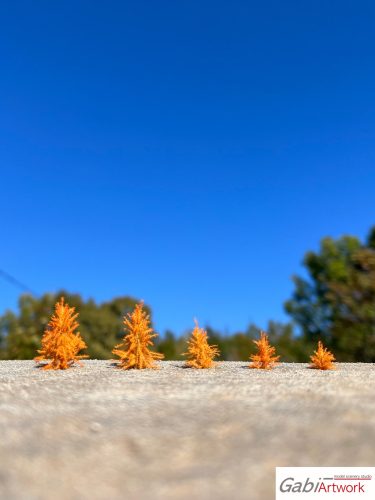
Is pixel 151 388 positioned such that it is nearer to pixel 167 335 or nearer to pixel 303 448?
pixel 303 448

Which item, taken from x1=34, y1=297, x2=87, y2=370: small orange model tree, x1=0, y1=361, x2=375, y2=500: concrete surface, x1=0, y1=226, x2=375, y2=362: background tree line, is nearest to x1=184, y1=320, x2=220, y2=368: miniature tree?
x1=34, y1=297, x2=87, y2=370: small orange model tree

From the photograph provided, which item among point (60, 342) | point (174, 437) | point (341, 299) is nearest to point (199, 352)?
point (60, 342)

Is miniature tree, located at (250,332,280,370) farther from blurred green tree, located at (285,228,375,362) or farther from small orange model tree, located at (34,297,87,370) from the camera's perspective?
blurred green tree, located at (285,228,375,362)

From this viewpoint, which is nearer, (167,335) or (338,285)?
(338,285)

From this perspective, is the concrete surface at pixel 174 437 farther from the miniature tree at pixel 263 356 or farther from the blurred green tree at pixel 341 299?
the blurred green tree at pixel 341 299

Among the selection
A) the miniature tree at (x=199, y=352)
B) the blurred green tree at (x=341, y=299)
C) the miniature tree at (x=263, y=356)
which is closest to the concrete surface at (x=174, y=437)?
the miniature tree at (x=199, y=352)

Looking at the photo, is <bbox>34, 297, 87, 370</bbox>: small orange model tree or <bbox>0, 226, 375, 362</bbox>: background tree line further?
<bbox>0, 226, 375, 362</bbox>: background tree line

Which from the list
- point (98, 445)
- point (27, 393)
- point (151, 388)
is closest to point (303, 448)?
point (98, 445)

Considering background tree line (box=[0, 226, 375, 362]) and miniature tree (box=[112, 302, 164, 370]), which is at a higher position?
background tree line (box=[0, 226, 375, 362])
